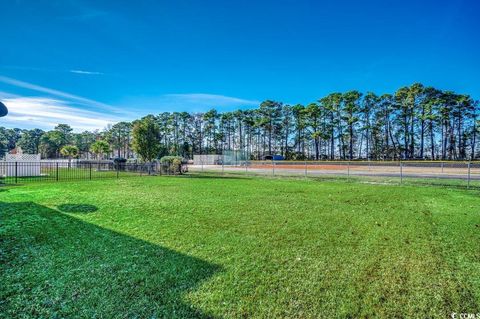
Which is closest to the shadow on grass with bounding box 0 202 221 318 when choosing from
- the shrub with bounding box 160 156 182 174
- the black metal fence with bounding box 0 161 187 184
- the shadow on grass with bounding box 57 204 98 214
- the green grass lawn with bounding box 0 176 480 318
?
the green grass lawn with bounding box 0 176 480 318

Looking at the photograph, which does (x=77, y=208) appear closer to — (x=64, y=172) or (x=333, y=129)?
(x=64, y=172)

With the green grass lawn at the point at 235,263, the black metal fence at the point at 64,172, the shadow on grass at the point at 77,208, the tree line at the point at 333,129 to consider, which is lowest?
the green grass lawn at the point at 235,263

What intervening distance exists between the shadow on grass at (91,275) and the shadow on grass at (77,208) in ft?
4.79

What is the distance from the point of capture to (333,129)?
54344 mm

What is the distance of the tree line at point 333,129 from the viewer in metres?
45.0

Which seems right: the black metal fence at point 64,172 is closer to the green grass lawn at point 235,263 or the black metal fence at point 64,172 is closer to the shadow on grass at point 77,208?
the shadow on grass at point 77,208

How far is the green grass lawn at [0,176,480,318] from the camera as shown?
2568mm

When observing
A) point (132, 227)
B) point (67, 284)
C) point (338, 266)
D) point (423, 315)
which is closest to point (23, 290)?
point (67, 284)

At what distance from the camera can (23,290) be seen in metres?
2.73

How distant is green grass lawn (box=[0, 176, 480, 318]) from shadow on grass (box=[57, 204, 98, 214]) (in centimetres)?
2

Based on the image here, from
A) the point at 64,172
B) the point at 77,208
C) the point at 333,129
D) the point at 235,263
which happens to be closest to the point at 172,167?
the point at 64,172

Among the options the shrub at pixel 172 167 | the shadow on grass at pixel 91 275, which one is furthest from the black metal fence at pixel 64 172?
the shadow on grass at pixel 91 275

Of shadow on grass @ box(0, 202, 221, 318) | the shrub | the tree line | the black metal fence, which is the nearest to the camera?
shadow on grass @ box(0, 202, 221, 318)

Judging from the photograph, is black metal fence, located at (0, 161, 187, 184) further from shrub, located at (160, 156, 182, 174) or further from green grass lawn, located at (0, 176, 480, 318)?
green grass lawn, located at (0, 176, 480, 318)
